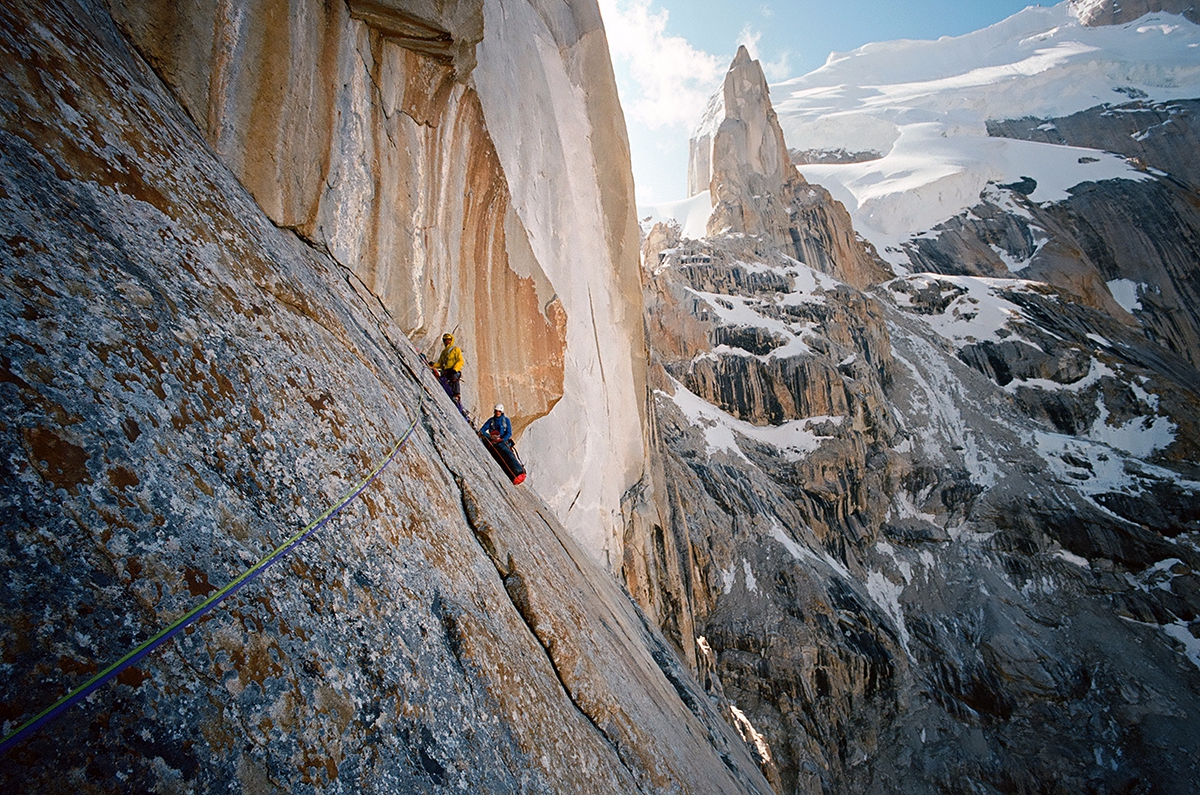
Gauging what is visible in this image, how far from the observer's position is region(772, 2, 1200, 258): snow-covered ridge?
113m

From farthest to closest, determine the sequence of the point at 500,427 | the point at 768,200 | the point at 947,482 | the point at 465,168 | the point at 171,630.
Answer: the point at 768,200, the point at 947,482, the point at 465,168, the point at 500,427, the point at 171,630

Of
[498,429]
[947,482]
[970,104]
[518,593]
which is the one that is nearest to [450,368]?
[498,429]

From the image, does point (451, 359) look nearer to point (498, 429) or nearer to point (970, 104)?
point (498, 429)

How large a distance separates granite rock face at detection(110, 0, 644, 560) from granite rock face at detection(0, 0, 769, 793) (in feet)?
3.99

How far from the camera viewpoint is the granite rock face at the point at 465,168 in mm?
5559

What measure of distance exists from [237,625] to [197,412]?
944mm

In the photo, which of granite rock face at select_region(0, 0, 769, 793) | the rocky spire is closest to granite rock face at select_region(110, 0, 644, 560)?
granite rock face at select_region(0, 0, 769, 793)

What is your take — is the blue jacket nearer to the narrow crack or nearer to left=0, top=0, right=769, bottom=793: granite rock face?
left=0, top=0, right=769, bottom=793: granite rock face

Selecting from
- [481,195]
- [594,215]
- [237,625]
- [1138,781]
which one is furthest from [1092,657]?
[237,625]

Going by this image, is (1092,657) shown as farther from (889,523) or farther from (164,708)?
(164,708)

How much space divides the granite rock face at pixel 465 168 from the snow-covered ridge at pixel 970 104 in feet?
350

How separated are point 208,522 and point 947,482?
216ft

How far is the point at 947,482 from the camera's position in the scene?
55.8 m

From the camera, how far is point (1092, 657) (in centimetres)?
4225
